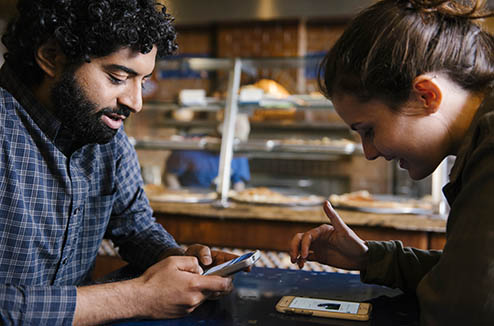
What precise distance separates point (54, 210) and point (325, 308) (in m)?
0.87

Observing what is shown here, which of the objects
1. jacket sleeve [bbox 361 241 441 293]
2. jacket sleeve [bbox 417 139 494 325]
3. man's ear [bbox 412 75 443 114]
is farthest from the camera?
jacket sleeve [bbox 361 241 441 293]

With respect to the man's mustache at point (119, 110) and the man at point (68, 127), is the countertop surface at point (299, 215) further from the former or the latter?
the man's mustache at point (119, 110)

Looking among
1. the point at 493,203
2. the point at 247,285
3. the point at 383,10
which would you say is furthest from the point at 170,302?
the point at 383,10

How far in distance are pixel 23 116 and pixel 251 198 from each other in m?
1.92

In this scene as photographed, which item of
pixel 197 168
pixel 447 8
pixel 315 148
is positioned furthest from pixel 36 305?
pixel 197 168

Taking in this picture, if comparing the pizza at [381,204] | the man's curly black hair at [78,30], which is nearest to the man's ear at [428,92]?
the man's curly black hair at [78,30]

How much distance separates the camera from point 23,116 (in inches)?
54.6

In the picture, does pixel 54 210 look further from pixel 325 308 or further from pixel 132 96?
pixel 325 308

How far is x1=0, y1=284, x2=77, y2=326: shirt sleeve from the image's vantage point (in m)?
1.01

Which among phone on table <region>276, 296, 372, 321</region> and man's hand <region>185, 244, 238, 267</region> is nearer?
phone on table <region>276, 296, 372, 321</region>

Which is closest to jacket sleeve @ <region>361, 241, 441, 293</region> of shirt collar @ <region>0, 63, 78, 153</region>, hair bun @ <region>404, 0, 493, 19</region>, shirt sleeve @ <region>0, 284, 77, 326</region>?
hair bun @ <region>404, 0, 493, 19</region>

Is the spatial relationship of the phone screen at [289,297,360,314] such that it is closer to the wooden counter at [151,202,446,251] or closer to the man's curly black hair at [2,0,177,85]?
the man's curly black hair at [2,0,177,85]

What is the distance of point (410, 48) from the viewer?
1.00 meters

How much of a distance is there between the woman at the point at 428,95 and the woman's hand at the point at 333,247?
0.83 ft
